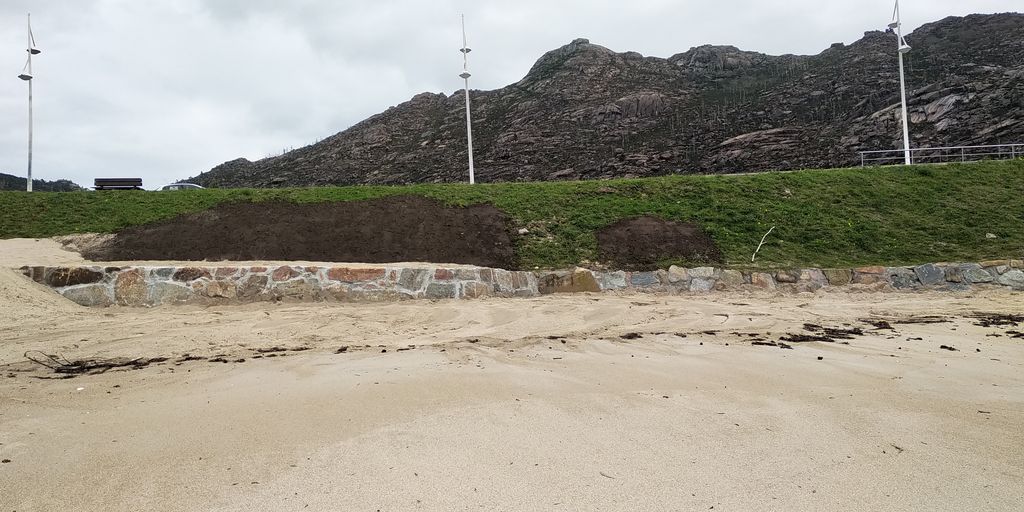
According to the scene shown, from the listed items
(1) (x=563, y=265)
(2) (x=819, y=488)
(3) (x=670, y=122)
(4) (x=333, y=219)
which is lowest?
(2) (x=819, y=488)

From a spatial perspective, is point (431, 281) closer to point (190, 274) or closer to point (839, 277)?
point (190, 274)

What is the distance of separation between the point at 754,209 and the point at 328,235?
1058cm

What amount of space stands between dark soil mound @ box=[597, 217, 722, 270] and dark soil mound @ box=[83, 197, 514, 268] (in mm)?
2318

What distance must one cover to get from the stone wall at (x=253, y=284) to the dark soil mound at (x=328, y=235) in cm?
95

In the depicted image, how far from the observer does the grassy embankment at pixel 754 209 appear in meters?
11.4

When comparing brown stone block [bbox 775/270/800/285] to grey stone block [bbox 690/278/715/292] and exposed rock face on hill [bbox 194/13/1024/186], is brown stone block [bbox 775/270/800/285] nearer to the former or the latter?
grey stone block [bbox 690/278/715/292]

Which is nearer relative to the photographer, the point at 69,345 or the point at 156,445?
the point at 156,445

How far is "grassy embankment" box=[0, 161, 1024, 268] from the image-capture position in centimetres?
1138

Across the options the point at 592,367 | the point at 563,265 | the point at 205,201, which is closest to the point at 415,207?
the point at 563,265

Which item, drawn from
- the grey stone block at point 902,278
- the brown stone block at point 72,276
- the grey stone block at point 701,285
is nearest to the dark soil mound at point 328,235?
the brown stone block at point 72,276

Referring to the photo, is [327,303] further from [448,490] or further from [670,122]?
[670,122]

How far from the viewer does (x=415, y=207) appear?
13086mm

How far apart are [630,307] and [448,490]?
21.2 feet

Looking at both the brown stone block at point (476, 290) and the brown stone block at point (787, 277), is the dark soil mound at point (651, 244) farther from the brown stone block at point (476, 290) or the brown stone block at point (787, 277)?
the brown stone block at point (476, 290)
